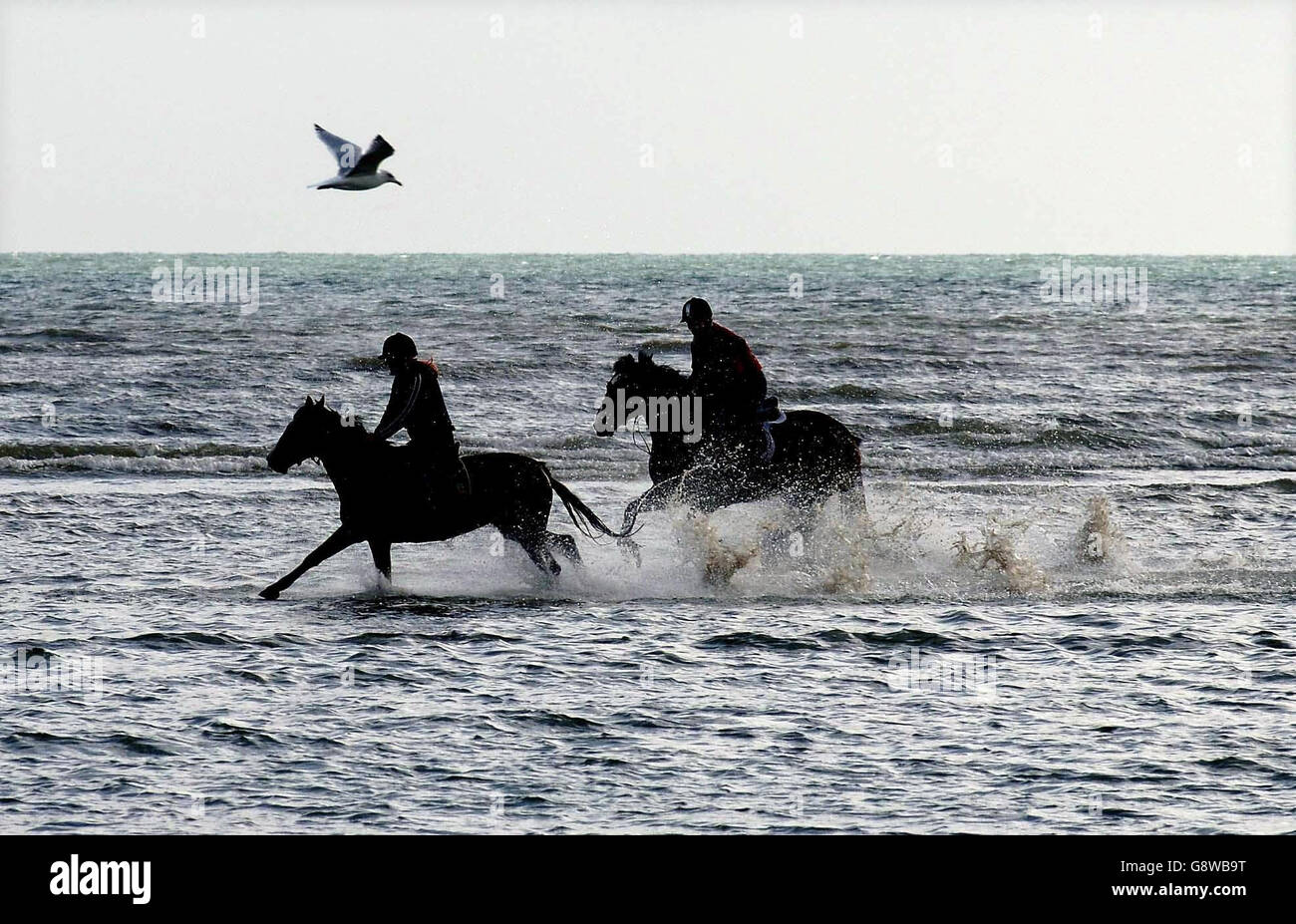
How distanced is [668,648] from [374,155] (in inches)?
159

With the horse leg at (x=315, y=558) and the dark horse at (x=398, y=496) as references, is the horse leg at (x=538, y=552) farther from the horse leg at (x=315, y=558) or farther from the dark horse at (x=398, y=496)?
the horse leg at (x=315, y=558)

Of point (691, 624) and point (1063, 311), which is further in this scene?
point (1063, 311)

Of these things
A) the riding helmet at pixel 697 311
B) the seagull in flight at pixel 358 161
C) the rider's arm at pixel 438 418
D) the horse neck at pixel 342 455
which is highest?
the seagull in flight at pixel 358 161

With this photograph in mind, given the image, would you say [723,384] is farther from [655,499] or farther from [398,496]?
[398,496]

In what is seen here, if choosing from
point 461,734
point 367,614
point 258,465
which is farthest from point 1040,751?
point 258,465

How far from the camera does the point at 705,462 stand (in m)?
12.3

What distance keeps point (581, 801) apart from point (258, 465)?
1372 centimetres

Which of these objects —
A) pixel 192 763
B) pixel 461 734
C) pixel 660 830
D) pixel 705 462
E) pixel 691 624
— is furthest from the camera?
pixel 705 462

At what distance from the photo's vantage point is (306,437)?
36.4 ft

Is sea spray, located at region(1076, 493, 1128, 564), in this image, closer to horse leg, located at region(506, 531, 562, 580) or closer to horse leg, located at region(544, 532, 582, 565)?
horse leg, located at region(544, 532, 582, 565)

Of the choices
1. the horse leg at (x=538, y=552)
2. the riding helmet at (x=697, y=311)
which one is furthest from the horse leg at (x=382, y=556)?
the riding helmet at (x=697, y=311)

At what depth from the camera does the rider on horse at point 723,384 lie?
40.1 feet

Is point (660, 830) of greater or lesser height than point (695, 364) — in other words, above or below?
below
